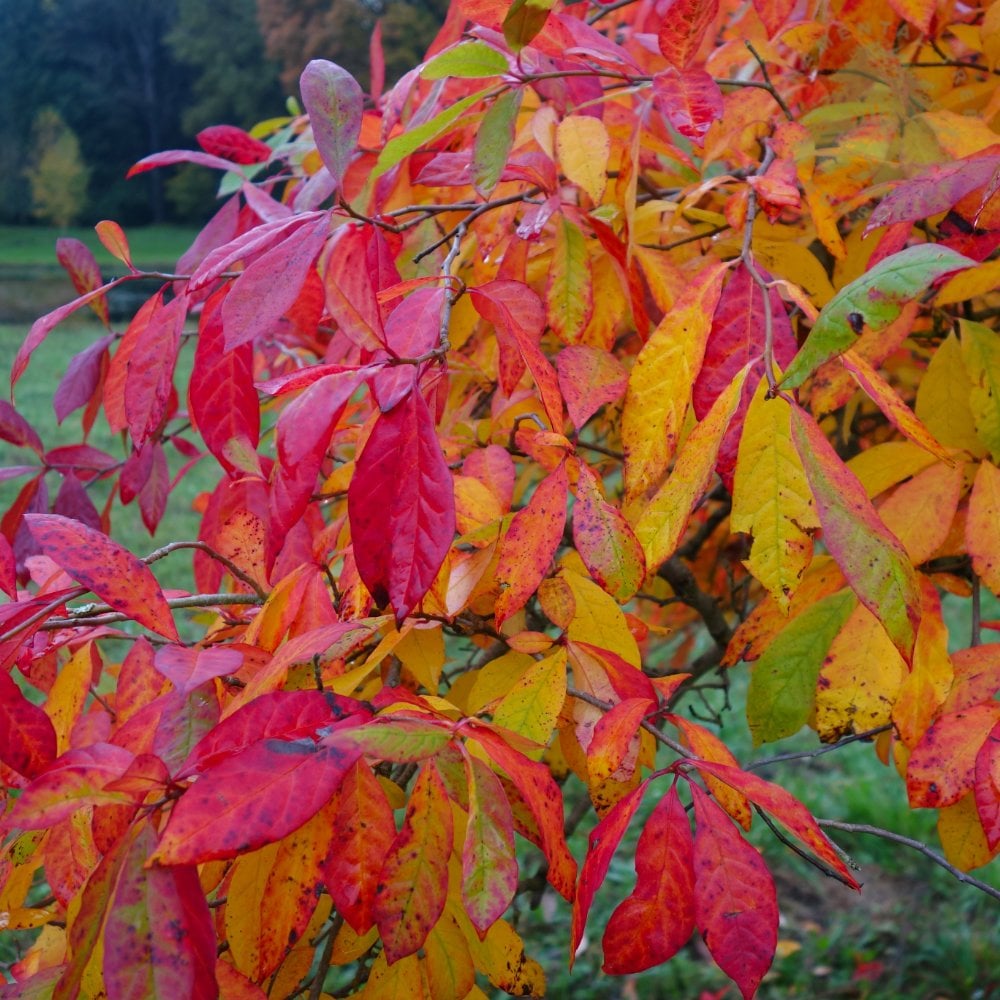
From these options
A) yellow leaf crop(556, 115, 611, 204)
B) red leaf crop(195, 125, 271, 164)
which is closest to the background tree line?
red leaf crop(195, 125, 271, 164)

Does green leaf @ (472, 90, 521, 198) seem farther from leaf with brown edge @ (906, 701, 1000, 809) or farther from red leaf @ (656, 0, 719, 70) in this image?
leaf with brown edge @ (906, 701, 1000, 809)

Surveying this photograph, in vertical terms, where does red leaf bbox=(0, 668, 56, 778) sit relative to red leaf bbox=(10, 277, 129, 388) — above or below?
below

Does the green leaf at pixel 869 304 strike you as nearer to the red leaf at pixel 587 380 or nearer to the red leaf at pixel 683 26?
the red leaf at pixel 587 380

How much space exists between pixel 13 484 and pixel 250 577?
4.87m

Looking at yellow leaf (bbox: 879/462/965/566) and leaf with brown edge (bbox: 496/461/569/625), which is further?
yellow leaf (bbox: 879/462/965/566)

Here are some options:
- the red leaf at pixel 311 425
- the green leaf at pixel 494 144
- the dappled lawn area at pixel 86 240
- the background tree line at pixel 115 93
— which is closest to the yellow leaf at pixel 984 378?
the green leaf at pixel 494 144

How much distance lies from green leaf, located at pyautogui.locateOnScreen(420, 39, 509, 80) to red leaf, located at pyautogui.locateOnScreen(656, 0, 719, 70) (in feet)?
0.37

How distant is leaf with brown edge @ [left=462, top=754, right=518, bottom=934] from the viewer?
44cm

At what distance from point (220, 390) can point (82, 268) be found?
37 cm

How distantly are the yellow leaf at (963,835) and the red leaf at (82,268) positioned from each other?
2.72 feet

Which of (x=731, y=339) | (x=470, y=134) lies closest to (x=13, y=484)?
(x=470, y=134)

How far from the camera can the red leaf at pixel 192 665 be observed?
48 cm

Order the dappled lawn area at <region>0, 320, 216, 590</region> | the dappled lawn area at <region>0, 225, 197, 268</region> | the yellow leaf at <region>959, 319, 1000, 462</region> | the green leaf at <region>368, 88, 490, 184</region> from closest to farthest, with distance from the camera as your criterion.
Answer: the green leaf at <region>368, 88, 490, 184</region>
the yellow leaf at <region>959, 319, 1000, 462</region>
the dappled lawn area at <region>0, 320, 216, 590</region>
the dappled lawn area at <region>0, 225, 197, 268</region>

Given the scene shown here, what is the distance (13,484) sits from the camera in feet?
16.4
